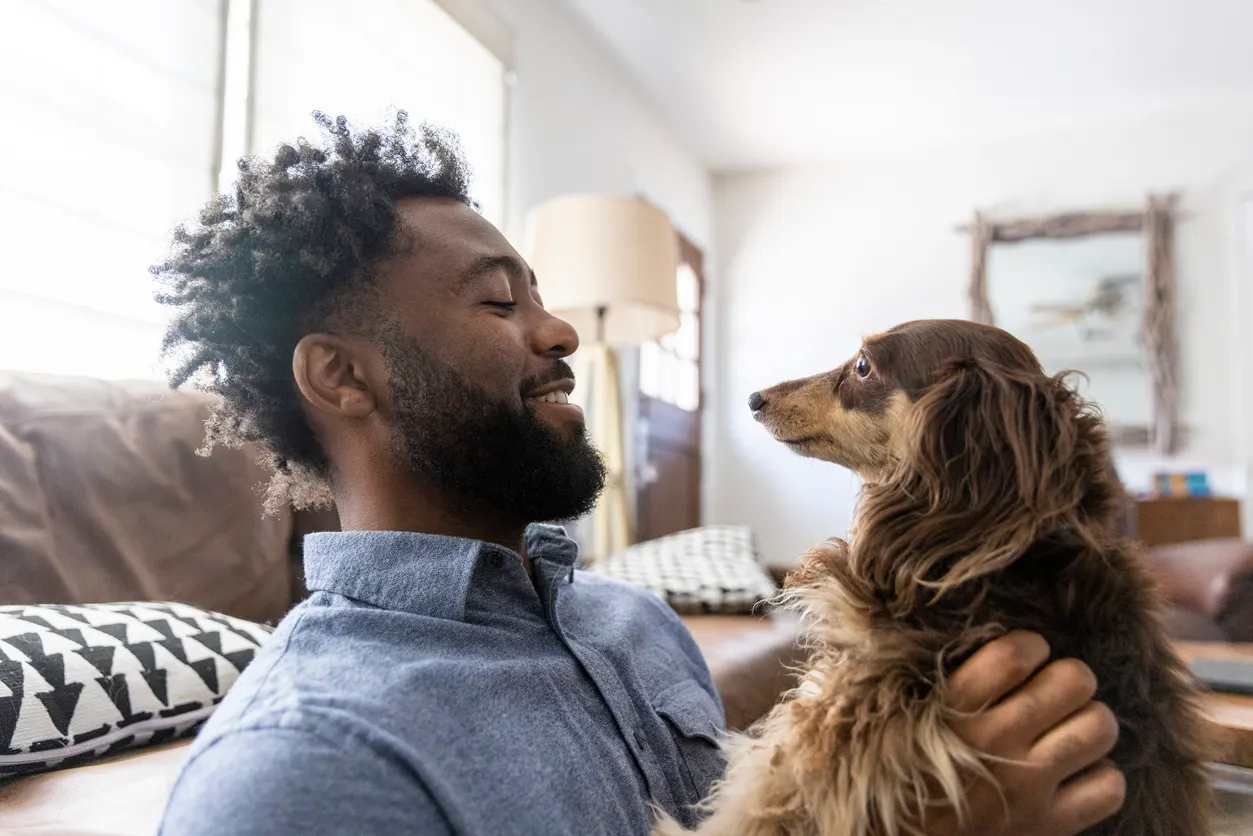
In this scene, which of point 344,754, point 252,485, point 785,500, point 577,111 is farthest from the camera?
point 785,500

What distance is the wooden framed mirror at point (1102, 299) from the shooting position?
218 inches

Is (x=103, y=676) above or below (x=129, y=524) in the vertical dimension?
below

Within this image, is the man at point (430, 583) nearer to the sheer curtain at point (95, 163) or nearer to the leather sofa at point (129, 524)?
the leather sofa at point (129, 524)

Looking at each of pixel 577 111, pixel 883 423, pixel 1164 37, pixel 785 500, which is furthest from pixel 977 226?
pixel 883 423

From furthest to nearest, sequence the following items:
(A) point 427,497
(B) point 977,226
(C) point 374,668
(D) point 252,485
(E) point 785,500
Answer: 1. (E) point 785,500
2. (B) point 977,226
3. (D) point 252,485
4. (A) point 427,497
5. (C) point 374,668

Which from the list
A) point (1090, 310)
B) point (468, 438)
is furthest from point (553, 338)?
point (1090, 310)

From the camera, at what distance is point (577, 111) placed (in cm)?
452

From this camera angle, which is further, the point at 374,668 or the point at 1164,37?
the point at 1164,37

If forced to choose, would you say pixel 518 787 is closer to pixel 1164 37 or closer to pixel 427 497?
pixel 427 497

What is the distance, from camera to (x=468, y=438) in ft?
3.44

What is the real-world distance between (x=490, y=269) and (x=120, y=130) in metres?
1.47

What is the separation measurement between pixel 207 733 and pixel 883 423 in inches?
33.3

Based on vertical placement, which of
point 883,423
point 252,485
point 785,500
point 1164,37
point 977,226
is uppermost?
point 1164,37

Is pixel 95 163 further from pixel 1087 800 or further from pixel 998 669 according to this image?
pixel 1087 800
